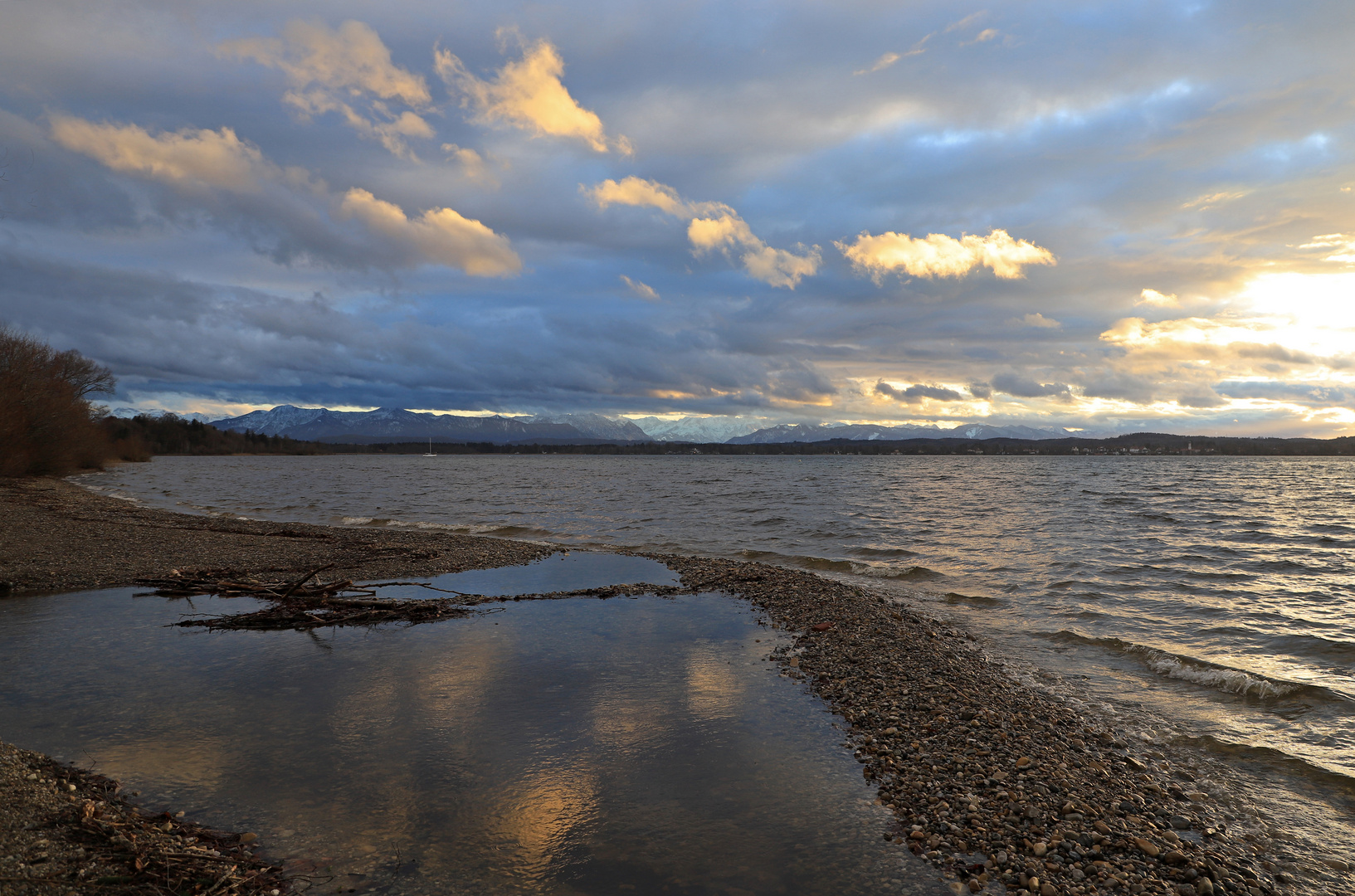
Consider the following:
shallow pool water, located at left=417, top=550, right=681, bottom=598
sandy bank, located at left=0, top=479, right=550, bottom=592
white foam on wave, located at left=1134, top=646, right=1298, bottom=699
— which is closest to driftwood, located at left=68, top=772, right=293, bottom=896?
shallow pool water, located at left=417, top=550, right=681, bottom=598

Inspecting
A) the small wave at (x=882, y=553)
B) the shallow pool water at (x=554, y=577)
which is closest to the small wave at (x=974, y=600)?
the small wave at (x=882, y=553)

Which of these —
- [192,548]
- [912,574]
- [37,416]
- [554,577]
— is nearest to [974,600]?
[912,574]

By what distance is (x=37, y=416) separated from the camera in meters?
57.8

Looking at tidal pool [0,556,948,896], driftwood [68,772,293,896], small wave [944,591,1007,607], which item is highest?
driftwood [68,772,293,896]

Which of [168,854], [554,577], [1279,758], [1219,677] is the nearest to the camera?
[168,854]

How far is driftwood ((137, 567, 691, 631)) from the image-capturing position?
13.9 m

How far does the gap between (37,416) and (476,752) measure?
7452 cm

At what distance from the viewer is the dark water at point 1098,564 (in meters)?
11.0

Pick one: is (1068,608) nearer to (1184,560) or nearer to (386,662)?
(1184,560)

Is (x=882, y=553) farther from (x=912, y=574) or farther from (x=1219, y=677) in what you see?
(x=1219, y=677)

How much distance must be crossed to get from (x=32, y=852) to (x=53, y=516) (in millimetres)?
34227

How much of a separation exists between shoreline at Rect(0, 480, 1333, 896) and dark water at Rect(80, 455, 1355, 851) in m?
1.52

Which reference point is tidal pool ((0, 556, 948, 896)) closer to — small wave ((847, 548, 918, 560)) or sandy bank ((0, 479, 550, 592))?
sandy bank ((0, 479, 550, 592))

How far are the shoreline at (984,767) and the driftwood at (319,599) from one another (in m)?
1.72
